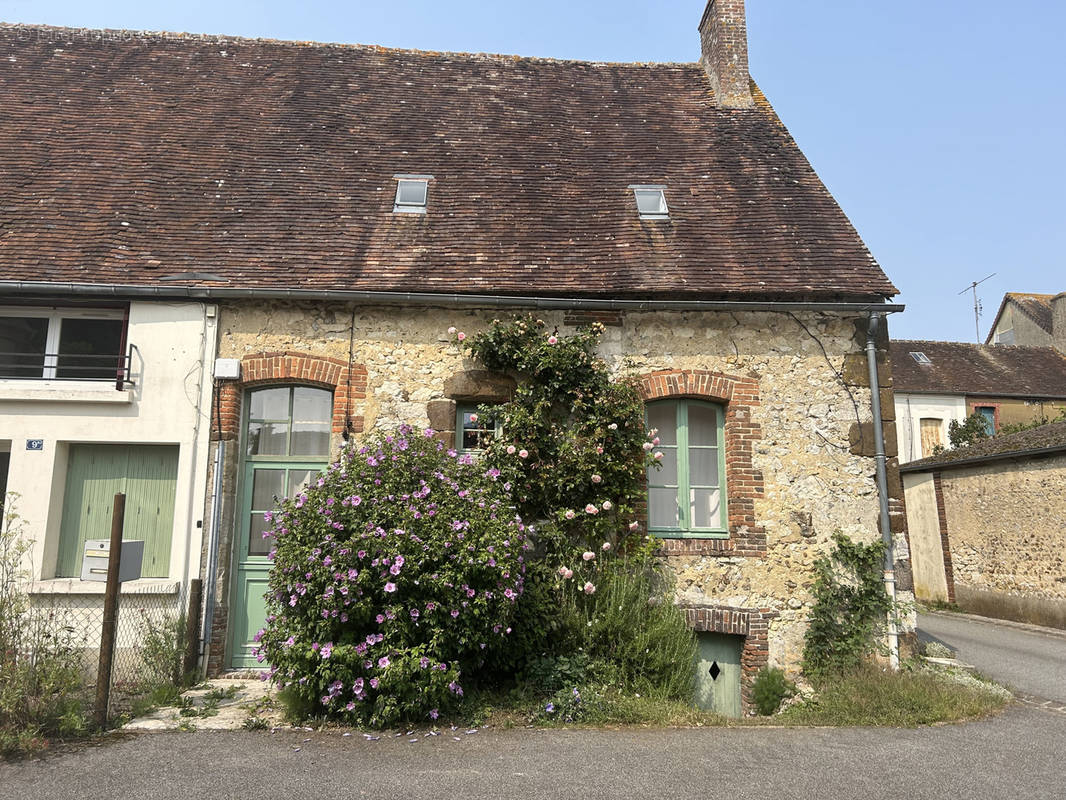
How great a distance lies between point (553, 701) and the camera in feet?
18.0

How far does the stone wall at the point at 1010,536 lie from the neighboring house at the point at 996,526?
0.7 inches

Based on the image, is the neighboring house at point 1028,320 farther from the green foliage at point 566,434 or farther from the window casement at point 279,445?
the window casement at point 279,445

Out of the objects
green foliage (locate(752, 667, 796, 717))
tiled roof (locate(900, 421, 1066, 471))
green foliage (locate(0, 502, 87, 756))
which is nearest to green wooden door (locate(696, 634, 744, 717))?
green foliage (locate(752, 667, 796, 717))

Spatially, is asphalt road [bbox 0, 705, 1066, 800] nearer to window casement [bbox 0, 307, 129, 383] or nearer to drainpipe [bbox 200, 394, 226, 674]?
drainpipe [bbox 200, 394, 226, 674]

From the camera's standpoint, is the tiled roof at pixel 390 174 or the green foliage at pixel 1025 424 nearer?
the tiled roof at pixel 390 174

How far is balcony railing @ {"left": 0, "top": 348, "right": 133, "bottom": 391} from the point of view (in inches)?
275

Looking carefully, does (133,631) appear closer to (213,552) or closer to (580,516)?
(213,552)

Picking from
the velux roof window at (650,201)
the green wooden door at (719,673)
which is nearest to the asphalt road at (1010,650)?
the green wooden door at (719,673)

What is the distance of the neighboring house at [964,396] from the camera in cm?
2180

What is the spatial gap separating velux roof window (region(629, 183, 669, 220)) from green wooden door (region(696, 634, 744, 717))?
16.0 feet

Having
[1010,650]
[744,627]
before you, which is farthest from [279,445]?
[1010,650]

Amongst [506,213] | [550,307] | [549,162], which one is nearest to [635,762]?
[550,307]

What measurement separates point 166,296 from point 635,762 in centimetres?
610

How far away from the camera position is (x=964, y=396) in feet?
72.0
